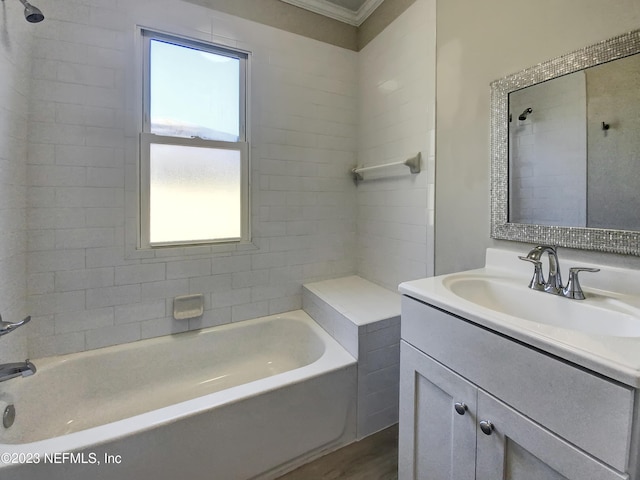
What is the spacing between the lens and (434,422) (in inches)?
39.8

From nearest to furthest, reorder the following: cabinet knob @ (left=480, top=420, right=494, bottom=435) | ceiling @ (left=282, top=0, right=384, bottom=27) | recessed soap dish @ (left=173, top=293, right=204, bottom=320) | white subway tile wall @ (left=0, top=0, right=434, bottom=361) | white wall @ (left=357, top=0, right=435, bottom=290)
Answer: cabinet knob @ (left=480, top=420, right=494, bottom=435) → white subway tile wall @ (left=0, top=0, right=434, bottom=361) → white wall @ (left=357, top=0, right=435, bottom=290) → recessed soap dish @ (left=173, top=293, right=204, bottom=320) → ceiling @ (left=282, top=0, right=384, bottom=27)

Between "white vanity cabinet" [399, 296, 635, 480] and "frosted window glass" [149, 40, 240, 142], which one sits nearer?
"white vanity cabinet" [399, 296, 635, 480]

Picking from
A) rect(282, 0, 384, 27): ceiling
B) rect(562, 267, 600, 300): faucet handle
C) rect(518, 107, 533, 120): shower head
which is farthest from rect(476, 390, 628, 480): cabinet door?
rect(282, 0, 384, 27): ceiling

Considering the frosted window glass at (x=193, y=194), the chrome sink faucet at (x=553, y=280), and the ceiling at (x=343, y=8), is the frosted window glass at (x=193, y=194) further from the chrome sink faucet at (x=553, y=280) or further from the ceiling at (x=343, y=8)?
the chrome sink faucet at (x=553, y=280)

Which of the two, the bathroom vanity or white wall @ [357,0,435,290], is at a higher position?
white wall @ [357,0,435,290]

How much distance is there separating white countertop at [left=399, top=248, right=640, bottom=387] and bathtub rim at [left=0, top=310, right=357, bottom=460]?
70cm

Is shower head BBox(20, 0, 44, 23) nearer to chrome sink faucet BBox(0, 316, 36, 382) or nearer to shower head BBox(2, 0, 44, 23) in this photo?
shower head BBox(2, 0, 44, 23)

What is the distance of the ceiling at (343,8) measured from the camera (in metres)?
2.12

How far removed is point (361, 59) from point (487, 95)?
1295mm

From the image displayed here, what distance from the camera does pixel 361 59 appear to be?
234cm

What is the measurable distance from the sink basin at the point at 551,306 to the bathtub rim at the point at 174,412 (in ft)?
2.44

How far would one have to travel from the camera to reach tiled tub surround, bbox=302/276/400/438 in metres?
1.59

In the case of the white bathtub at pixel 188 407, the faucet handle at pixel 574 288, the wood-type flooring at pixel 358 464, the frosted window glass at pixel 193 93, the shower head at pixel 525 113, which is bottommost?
the wood-type flooring at pixel 358 464

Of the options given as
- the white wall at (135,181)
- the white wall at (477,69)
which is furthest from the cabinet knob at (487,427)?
the white wall at (135,181)
